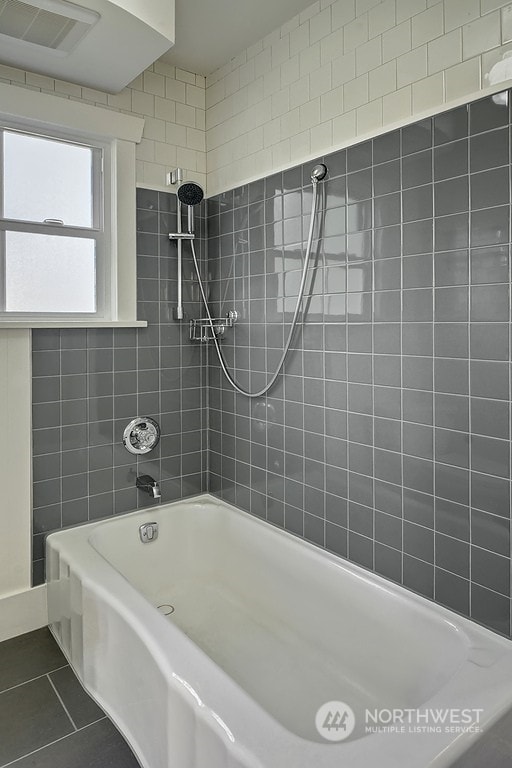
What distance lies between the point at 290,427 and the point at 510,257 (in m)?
1.22

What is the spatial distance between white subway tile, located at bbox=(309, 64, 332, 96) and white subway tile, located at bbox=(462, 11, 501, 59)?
0.63 m

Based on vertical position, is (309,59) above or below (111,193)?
above

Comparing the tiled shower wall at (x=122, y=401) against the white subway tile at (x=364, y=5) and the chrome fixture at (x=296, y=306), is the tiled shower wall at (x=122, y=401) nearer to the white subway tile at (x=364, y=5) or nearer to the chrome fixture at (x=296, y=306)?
the chrome fixture at (x=296, y=306)

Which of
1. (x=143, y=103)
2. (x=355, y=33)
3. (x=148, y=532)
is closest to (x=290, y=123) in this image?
(x=355, y=33)

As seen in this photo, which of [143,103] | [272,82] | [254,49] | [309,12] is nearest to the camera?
[309,12]

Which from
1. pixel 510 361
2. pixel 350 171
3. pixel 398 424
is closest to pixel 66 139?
pixel 350 171

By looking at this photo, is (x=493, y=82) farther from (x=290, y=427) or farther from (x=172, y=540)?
(x=172, y=540)

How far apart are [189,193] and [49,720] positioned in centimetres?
235

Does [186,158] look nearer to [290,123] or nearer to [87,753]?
[290,123]

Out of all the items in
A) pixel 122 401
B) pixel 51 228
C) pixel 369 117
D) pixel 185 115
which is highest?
pixel 185 115

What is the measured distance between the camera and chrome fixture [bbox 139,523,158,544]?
2701 mm

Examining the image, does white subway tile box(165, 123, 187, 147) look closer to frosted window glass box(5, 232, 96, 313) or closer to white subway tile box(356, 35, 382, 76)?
frosted window glass box(5, 232, 96, 313)

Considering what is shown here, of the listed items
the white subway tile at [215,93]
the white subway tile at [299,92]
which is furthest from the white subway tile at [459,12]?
the white subway tile at [215,93]

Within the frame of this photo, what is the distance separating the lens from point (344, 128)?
2.15 metres
